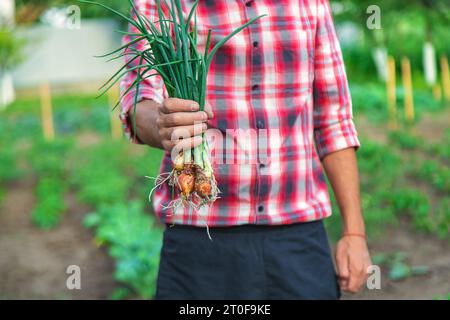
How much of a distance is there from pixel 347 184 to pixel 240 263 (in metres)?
0.43

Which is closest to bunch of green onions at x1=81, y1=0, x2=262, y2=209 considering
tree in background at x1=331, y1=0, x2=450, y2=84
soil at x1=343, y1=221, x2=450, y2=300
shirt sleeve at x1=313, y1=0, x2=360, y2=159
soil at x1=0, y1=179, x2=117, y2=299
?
shirt sleeve at x1=313, y1=0, x2=360, y2=159

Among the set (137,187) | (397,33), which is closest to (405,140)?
(137,187)

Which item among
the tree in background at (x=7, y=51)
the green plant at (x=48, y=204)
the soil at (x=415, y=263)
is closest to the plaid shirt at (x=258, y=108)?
the soil at (x=415, y=263)

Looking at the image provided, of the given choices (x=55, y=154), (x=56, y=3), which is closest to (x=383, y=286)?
(x=55, y=154)

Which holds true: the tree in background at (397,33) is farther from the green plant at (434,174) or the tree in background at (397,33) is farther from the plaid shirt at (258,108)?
the plaid shirt at (258,108)

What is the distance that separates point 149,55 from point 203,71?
16cm

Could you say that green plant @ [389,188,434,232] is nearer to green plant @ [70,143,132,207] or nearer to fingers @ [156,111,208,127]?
green plant @ [70,143,132,207]

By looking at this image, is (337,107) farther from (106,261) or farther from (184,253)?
(106,261)

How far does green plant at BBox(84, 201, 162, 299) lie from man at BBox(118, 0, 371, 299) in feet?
7.68

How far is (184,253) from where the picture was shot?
1.90m

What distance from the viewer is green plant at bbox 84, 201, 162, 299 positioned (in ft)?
13.9

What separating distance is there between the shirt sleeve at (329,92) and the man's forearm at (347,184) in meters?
0.03

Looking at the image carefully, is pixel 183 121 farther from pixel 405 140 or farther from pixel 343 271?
pixel 405 140

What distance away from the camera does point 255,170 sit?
1854 mm
